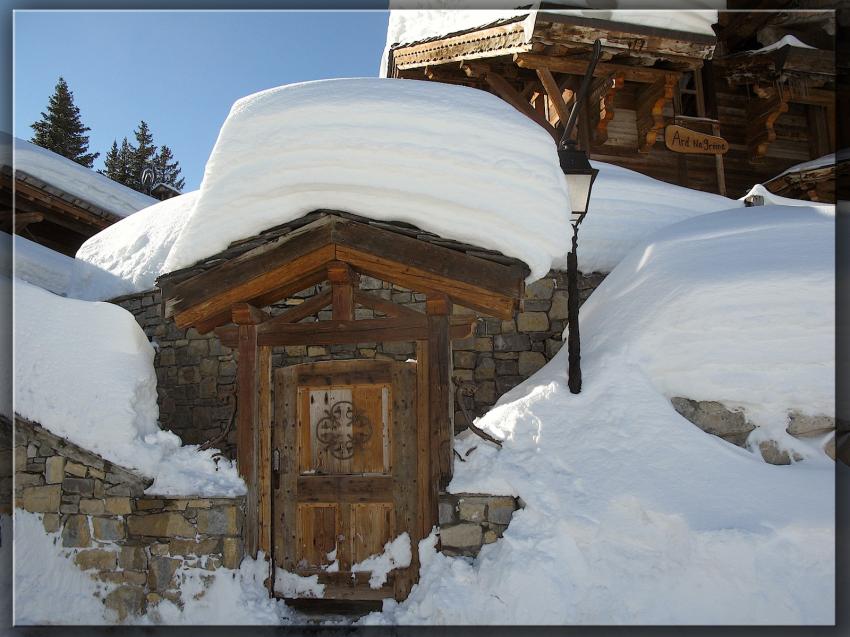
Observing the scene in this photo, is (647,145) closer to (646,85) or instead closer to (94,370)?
(646,85)

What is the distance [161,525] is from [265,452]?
3.00 feet

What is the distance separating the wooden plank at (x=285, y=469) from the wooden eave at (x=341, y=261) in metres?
0.72

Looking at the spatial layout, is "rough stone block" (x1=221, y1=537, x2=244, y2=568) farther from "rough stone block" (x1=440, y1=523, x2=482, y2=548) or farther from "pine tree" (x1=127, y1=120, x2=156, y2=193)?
"pine tree" (x1=127, y1=120, x2=156, y2=193)

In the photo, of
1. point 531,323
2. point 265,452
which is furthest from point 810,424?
point 265,452

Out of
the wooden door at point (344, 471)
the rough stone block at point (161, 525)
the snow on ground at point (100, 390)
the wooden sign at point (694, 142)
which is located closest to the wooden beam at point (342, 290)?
the wooden door at point (344, 471)

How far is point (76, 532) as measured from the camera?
16.4 ft

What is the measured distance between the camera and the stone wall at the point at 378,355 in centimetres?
730

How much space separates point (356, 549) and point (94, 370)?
3349 millimetres

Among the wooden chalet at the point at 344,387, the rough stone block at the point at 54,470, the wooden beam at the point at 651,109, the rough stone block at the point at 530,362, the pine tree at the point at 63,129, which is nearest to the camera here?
the wooden chalet at the point at 344,387

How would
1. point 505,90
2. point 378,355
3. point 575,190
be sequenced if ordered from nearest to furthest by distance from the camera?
1. point 575,190
2. point 378,355
3. point 505,90

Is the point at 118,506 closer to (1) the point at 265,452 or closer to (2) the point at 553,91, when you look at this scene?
(1) the point at 265,452

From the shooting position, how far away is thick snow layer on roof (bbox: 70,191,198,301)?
8828 mm

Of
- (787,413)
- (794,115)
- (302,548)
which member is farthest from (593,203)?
(794,115)

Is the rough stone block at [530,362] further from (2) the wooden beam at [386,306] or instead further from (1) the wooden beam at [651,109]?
(1) the wooden beam at [651,109]
